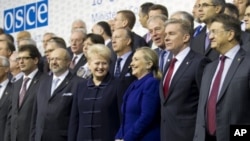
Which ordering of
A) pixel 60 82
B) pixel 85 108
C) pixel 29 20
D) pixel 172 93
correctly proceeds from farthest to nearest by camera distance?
pixel 29 20 → pixel 60 82 → pixel 85 108 → pixel 172 93

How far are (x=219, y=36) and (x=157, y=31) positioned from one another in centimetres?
160

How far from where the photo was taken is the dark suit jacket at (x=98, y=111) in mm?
7387

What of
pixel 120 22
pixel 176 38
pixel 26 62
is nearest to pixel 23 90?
pixel 26 62

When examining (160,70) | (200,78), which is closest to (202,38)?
(160,70)

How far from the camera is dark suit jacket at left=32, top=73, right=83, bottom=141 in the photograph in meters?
7.96

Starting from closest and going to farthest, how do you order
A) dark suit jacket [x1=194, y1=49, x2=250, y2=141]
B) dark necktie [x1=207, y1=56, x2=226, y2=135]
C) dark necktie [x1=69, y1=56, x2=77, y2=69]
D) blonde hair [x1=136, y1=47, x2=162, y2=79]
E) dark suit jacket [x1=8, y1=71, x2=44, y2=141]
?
dark suit jacket [x1=194, y1=49, x2=250, y2=141] → dark necktie [x1=207, y1=56, x2=226, y2=135] → blonde hair [x1=136, y1=47, x2=162, y2=79] → dark suit jacket [x1=8, y1=71, x2=44, y2=141] → dark necktie [x1=69, y1=56, x2=77, y2=69]

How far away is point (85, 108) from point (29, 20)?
5.65m

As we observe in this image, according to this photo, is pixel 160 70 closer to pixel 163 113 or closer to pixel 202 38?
pixel 202 38

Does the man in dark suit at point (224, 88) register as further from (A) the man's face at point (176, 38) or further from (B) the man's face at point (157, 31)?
(B) the man's face at point (157, 31)

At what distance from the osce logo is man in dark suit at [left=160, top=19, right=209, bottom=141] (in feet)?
20.2

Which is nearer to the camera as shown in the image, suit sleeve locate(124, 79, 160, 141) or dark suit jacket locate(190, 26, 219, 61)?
suit sleeve locate(124, 79, 160, 141)

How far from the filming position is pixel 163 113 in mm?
6660

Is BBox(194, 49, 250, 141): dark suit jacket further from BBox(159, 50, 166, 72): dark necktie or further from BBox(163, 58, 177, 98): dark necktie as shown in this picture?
→ BBox(159, 50, 166, 72): dark necktie

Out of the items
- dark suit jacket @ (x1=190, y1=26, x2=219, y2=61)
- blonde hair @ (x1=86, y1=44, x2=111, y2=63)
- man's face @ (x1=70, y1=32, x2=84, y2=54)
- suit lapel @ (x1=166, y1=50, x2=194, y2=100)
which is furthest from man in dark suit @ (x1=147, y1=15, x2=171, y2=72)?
man's face @ (x1=70, y1=32, x2=84, y2=54)
